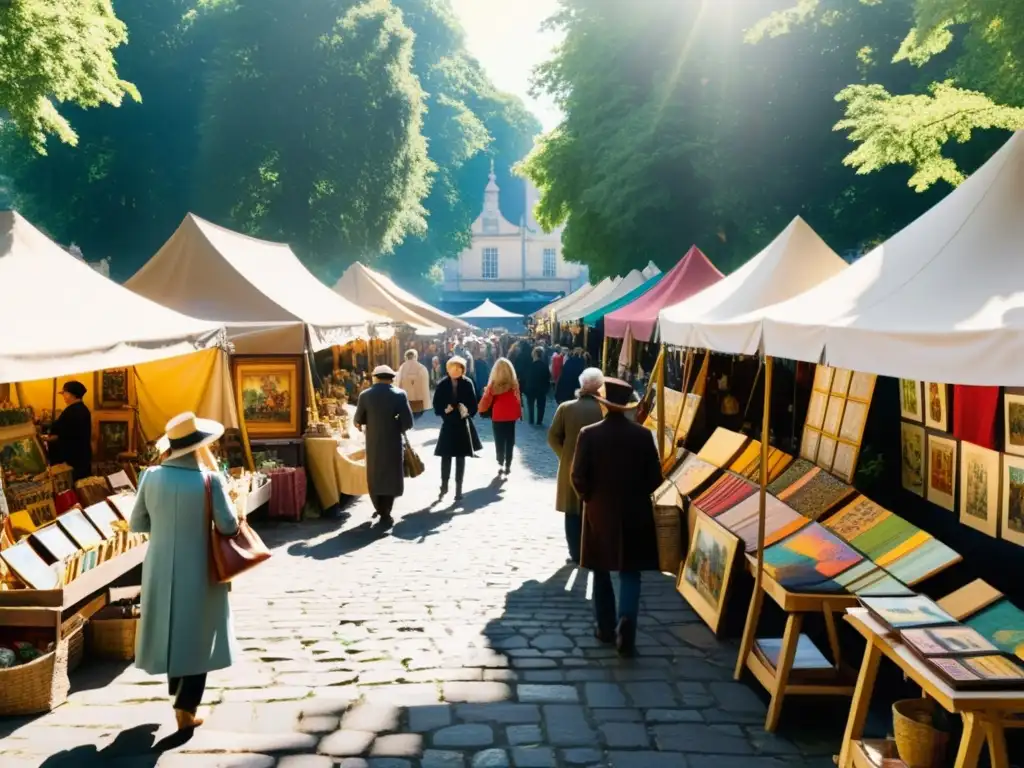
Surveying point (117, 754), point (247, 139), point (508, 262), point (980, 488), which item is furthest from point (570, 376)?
point (508, 262)

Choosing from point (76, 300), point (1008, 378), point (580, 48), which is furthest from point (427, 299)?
point (1008, 378)

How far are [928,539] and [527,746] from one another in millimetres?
Answer: 2613

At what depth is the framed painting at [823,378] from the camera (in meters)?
7.69

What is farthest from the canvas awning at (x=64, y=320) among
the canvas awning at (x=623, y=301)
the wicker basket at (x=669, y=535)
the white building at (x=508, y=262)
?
the white building at (x=508, y=262)

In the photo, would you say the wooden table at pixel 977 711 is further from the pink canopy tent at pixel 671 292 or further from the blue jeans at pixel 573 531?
the pink canopy tent at pixel 671 292

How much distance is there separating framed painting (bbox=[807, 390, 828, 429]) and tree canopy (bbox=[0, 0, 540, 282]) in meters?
21.9

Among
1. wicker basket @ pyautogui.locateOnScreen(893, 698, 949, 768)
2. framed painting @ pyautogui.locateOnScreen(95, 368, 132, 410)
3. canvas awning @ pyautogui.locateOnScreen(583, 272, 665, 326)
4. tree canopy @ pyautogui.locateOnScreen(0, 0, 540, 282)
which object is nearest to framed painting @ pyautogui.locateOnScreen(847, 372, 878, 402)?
wicker basket @ pyautogui.locateOnScreen(893, 698, 949, 768)

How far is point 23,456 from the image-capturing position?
769 cm

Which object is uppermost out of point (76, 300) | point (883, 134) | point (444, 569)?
point (883, 134)

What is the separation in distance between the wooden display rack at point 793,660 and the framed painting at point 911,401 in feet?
7.09

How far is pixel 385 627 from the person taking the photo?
6.38 metres

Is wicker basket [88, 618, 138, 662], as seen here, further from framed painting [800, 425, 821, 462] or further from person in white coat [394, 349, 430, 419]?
person in white coat [394, 349, 430, 419]

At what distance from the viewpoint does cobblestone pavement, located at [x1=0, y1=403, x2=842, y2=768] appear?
14.6ft

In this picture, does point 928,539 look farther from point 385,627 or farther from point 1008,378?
point 385,627
